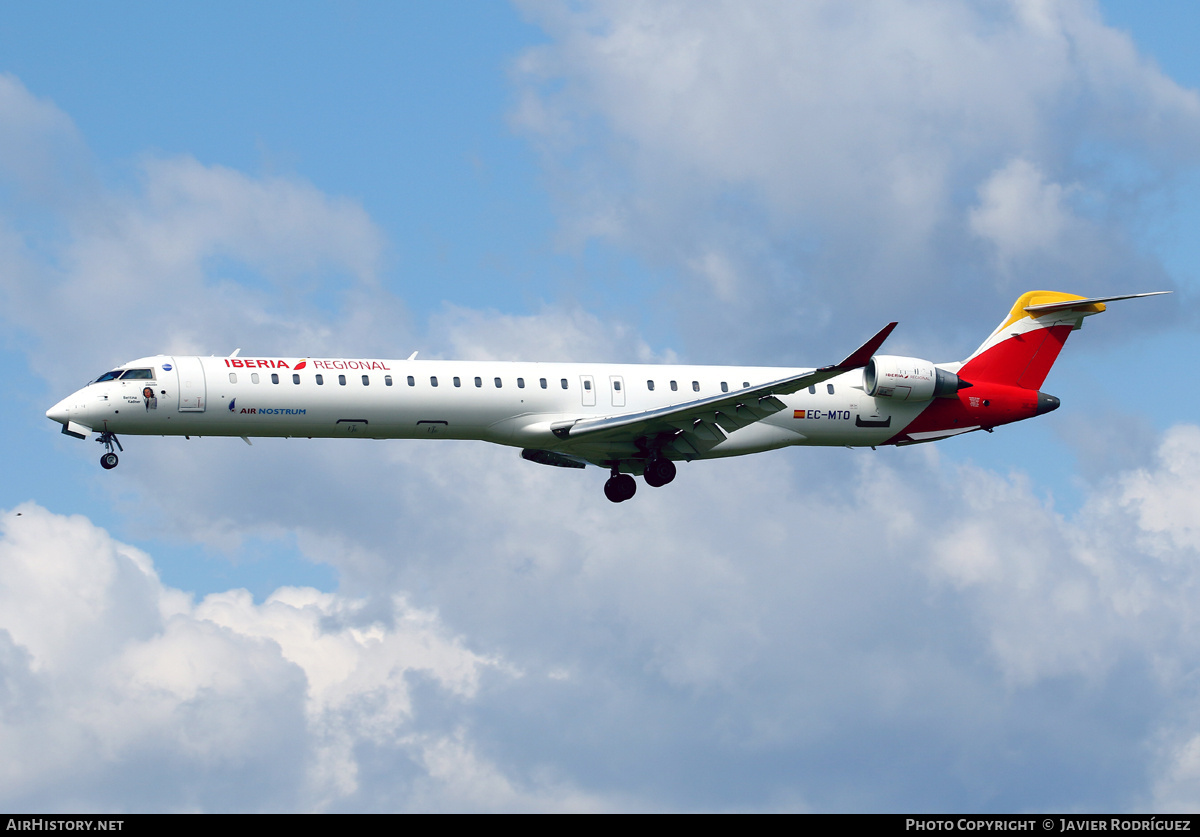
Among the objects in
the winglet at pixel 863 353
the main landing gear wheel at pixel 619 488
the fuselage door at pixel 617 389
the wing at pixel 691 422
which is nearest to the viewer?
the winglet at pixel 863 353

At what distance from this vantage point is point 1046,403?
51.0 metres

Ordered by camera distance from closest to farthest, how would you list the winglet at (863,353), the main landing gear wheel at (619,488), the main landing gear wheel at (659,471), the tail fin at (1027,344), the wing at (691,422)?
the winglet at (863,353)
the wing at (691,422)
the main landing gear wheel at (659,471)
the main landing gear wheel at (619,488)
the tail fin at (1027,344)

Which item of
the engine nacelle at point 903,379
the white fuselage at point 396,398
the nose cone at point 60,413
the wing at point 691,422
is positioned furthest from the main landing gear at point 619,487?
the nose cone at point 60,413

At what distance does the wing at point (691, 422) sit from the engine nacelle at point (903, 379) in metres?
3.73

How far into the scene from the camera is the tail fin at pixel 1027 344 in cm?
5088

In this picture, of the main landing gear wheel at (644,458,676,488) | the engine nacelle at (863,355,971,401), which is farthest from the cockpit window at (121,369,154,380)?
the engine nacelle at (863,355,971,401)

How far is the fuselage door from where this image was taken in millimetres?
46438

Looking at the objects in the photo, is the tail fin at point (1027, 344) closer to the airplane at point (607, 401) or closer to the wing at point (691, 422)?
the airplane at point (607, 401)
